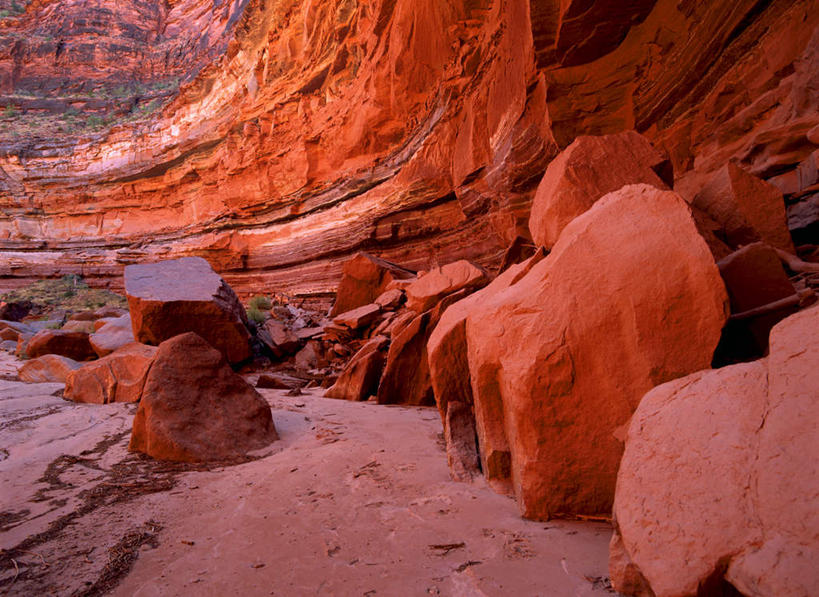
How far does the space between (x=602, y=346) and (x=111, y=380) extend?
3876mm

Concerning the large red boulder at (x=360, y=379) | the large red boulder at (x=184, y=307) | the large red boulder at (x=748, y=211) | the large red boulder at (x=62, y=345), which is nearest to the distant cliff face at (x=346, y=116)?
the large red boulder at (x=748, y=211)

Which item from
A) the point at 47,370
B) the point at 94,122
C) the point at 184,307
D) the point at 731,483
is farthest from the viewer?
the point at 94,122

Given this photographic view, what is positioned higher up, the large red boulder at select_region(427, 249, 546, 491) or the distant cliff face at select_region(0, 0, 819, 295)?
the distant cliff face at select_region(0, 0, 819, 295)

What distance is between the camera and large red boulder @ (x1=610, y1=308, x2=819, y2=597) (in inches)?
25.9

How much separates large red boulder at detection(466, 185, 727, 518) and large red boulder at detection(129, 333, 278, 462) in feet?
5.67

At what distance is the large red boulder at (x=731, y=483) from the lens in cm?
66

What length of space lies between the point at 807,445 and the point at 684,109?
5.53m

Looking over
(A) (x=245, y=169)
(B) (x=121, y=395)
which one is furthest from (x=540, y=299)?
(A) (x=245, y=169)

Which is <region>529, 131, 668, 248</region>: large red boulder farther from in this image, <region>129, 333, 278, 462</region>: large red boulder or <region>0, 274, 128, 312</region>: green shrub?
<region>0, 274, 128, 312</region>: green shrub

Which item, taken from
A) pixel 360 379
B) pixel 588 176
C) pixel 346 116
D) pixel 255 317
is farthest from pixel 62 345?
pixel 346 116

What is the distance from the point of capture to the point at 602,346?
1.35m

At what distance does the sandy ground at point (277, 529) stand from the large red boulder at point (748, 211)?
2.03 metres

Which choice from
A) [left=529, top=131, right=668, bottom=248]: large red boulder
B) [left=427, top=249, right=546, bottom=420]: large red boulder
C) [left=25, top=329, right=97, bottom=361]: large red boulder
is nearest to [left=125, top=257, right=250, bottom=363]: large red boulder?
[left=25, top=329, right=97, bottom=361]: large red boulder

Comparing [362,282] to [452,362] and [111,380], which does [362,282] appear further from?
[452,362]
